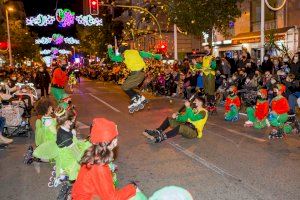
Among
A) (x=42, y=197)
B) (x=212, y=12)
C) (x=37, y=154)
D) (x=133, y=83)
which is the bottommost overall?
(x=42, y=197)

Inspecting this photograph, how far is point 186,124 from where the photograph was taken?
9.78m

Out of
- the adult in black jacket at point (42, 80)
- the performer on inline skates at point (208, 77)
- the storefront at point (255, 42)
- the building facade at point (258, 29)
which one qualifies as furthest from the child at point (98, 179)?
the adult in black jacket at point (42, 80)

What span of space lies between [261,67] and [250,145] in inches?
333

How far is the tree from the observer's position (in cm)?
2134

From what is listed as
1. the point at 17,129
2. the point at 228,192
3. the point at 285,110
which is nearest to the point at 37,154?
the point at 228,192

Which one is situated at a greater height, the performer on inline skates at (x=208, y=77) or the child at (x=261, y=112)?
the performer on inline skates at (x=208, y=77)

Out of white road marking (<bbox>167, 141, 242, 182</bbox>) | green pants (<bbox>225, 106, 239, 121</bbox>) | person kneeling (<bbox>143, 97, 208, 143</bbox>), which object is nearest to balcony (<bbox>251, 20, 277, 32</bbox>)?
green pants (<bbox>225, 106, 239, 121</bbox>)

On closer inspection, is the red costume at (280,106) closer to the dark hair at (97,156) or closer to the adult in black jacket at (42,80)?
the dark hair at (97,156)

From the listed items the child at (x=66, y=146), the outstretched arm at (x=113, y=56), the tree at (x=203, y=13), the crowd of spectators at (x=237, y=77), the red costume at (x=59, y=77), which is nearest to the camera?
the child at (x=66, y=146)

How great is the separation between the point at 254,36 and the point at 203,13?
600 centimetres

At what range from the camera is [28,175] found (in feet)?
24.4

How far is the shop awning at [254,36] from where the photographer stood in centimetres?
2336

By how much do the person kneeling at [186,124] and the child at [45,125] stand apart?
2504 millimetres

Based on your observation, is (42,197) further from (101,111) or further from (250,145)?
(101,111)
